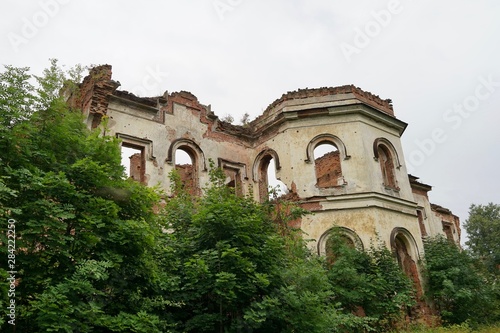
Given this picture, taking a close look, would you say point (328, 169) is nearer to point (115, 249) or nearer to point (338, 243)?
point (338, 243)

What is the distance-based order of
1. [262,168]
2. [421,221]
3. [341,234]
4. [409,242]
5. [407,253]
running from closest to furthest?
[341,234], [409,242], [407,253], [262,168], [421,221]


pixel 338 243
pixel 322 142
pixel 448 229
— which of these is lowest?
pixel 338 243

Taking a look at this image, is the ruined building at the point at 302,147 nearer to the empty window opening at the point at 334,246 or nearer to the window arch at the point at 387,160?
the window arch at the point at 387,160

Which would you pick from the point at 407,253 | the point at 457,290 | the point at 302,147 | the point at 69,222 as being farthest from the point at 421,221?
the point at 69,222

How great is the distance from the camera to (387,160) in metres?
16.8

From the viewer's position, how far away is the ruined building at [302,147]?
14.3 metres

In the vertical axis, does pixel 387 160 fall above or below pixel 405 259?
above

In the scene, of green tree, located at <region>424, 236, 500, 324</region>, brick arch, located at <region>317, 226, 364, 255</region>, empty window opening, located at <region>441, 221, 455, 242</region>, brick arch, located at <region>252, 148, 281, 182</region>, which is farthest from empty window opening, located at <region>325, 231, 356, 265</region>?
empty window opening, located at <region>441, 221, 455, 242</region>

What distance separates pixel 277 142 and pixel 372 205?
427cm

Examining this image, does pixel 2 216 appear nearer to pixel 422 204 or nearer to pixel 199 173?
pixel 199 173

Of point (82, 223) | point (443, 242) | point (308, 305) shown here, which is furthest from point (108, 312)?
point (443, 242)

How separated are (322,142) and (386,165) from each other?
284cm

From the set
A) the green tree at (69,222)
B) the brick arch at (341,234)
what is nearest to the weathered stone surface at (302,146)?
the brick arch at (341,234)

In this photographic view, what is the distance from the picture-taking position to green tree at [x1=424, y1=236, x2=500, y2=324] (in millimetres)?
14695
